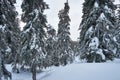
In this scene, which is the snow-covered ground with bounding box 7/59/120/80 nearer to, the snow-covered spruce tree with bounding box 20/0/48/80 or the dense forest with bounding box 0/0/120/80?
the dense forest with bounding box 0/0/120/80

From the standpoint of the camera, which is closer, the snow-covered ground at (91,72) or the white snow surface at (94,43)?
the snow-covered ground at (91,72)

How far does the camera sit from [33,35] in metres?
26.9

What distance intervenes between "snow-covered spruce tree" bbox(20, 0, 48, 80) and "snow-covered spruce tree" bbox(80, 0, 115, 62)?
19.6 feet

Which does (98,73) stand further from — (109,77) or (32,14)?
(32,14)

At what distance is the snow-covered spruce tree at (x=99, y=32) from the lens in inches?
872

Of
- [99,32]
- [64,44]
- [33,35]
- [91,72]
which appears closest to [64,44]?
[64,44]

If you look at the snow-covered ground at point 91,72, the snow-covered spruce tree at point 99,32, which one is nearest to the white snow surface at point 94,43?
the snow-covered spruce tree at point 99,32

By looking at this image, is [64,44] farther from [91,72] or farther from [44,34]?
[91,72]

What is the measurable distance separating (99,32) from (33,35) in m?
8.27

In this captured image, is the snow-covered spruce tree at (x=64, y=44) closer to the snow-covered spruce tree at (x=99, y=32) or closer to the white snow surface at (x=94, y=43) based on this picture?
the snow-covered spruce tree at (x=99, y=32)

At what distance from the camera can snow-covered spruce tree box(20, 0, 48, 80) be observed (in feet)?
87.7

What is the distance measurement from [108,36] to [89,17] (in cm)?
274

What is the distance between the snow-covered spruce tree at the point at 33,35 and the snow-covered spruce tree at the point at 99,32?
5.99m

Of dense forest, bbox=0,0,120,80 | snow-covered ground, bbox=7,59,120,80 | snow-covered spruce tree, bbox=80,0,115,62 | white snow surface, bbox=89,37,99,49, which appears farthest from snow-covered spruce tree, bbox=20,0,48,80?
white snow surface, bbox=89,37,99,49
